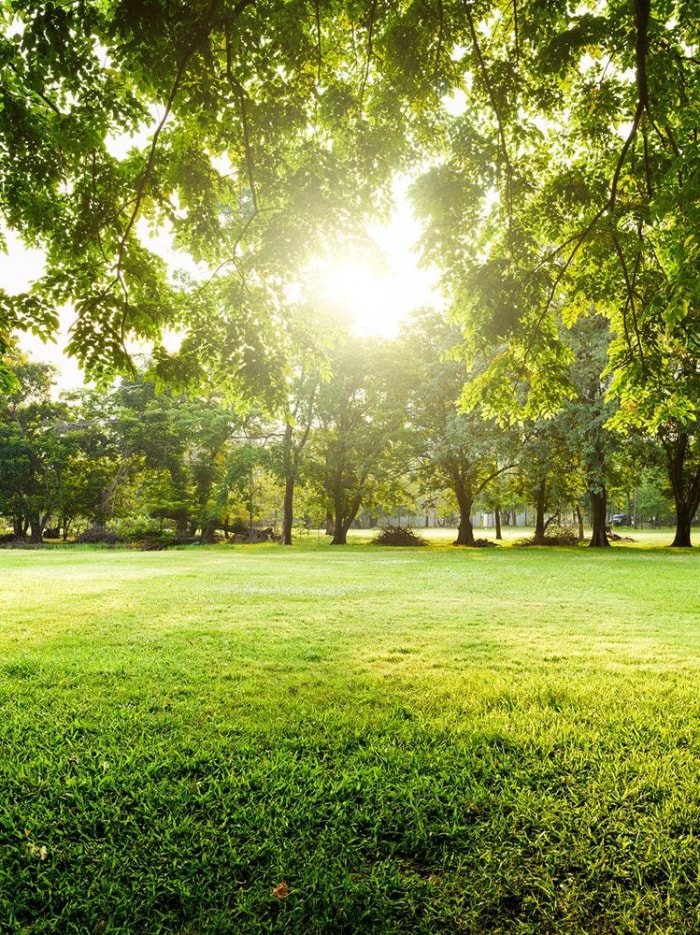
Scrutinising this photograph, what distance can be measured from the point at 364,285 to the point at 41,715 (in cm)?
536

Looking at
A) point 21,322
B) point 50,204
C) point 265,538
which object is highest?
point 50,204

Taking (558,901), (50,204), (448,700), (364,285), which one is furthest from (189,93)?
(558,901)

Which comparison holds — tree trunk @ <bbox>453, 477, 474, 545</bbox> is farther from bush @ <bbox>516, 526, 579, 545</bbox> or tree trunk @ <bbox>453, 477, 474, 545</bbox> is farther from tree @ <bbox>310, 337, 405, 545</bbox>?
tree @ <bbox>310, 337, 405, 545</bbox>

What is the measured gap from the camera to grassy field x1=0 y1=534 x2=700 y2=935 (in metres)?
2.24

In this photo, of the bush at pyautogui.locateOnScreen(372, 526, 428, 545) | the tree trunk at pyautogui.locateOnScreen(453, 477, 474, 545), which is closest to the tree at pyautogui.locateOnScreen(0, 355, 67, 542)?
the bush at pyautogui.locateOnScreen(372, 526, 428, 545)

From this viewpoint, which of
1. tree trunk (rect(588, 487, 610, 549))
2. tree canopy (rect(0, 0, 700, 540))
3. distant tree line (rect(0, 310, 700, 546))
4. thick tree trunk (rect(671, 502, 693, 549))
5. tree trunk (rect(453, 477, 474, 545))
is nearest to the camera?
tree canopy (rect(0, 0, 700, 540))

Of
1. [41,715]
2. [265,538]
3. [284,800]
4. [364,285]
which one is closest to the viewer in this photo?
[284,800]

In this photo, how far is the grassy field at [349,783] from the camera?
88.4 inches

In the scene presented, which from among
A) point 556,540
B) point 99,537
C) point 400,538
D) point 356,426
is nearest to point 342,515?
point 400,538

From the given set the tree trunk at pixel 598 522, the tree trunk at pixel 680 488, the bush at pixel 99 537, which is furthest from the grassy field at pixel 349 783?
the bush at pixel 99 537

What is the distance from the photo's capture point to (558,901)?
2.22 meters

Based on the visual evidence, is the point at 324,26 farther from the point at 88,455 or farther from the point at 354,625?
the point at 88,455

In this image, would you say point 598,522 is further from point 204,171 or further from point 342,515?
point 204,171

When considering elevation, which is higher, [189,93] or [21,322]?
[189,93]
